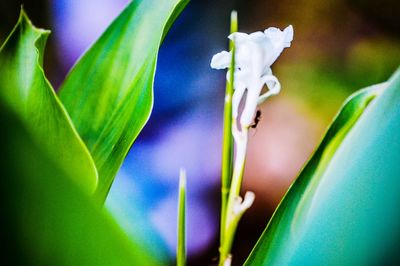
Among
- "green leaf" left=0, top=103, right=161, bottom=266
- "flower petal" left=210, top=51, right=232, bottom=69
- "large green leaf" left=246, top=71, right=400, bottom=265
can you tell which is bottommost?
"large green leaf" left=246, top=71, right=400, bottom=265

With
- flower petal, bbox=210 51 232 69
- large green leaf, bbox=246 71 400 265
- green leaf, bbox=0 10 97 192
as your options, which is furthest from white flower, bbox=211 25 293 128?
green leaf, bbox=0 10 97 192

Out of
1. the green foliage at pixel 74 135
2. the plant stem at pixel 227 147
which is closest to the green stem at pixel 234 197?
the plant stem at pixel 227 147

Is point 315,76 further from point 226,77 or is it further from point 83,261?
point 83,261

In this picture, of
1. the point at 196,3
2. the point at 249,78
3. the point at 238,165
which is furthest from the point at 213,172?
the point at 196,3

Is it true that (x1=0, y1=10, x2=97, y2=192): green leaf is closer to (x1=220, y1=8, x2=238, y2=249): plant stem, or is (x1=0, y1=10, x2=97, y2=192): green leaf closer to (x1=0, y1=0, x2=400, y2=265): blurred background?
(x1=0, y1=0, x2=400, y2=265): blurred background

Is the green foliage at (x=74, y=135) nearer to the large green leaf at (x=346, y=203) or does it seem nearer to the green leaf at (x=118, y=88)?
the green leaf at (x=118, y=88)

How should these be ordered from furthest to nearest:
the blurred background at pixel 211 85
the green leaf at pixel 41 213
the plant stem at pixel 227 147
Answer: the blurred background at pixel 211 85, the plant stem at pixel 227 147, the green leaf at pixel 41 213
